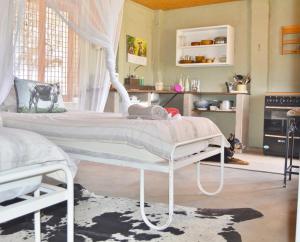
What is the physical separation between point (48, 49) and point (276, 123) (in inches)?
136

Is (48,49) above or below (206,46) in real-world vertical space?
below

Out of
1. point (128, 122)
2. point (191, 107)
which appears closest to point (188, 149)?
point (128, 122)

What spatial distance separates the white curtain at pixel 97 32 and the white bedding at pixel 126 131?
4.69 feet

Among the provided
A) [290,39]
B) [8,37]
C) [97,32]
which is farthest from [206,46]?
[8,37]

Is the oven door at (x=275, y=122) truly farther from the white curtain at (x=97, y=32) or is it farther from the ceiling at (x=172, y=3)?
the white curtain at (x=97, y=32)

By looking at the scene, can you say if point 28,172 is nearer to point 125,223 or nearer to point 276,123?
point 125,223

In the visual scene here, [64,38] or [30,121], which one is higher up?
[64,38]

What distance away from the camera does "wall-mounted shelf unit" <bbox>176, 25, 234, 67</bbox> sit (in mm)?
6223

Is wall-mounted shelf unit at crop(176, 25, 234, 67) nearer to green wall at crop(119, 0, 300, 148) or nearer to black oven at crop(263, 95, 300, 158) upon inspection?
green wall at crop(119, 0, 300, 148)

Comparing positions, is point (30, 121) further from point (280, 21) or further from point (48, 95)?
point (280, 21)

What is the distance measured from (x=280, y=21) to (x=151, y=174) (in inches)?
140

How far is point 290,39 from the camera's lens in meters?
5.84

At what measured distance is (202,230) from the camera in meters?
2.43

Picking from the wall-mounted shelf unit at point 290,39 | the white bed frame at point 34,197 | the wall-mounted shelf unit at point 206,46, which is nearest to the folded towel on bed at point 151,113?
the white bed frame at point 34,197
